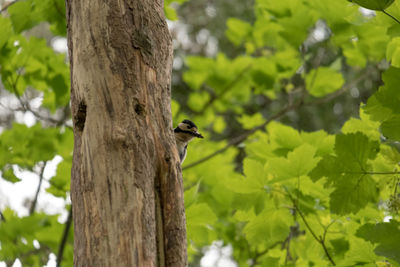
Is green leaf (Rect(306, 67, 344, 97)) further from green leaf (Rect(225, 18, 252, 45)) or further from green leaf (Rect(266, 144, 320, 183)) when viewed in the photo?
green leaf (Rect(266, 144, 320, 183))

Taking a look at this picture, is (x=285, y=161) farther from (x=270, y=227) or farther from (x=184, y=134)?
(x=184, y=134)

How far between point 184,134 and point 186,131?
5 cm

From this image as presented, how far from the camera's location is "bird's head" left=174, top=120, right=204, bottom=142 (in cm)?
327

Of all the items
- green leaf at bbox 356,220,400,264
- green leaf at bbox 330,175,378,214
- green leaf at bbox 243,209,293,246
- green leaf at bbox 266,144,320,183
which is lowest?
green leaf at bbox 356,220,400,264

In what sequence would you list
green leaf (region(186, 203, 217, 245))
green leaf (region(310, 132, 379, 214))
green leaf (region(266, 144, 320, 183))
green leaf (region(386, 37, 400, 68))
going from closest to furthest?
green leaf (region(310, 132, 379, 214)) < green leaf (region(386, 37, 400, 68)) < green leaf (region(266, 144, 320, 183)) < green leaf (region(186, 203, 217, 245))

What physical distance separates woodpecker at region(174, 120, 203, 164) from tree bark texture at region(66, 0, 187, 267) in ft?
4.29

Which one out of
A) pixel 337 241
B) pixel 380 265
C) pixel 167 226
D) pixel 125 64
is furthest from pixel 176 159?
pixel 337 241

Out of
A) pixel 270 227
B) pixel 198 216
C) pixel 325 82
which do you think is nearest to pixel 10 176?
pixel 198 216

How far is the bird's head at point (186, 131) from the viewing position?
129 inches

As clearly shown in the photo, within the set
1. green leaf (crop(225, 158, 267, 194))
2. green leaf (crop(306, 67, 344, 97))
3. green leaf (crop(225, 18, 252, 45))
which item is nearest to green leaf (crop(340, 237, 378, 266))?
green leaf (crop(225, 158, 267, 194))

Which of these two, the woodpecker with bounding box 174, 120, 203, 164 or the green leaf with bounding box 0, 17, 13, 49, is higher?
the green leaf with bounding box 0, 17, 13, 49

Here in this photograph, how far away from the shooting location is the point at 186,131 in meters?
3.28

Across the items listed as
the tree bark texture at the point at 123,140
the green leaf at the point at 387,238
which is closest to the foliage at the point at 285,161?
the green leaf at the point at 387,238

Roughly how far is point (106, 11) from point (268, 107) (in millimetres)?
6078
